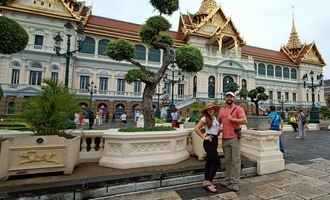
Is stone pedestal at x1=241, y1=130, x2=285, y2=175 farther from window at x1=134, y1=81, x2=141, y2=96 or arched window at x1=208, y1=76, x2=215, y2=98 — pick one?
arched window at x1=208, y1=76, x2=215, y2=98

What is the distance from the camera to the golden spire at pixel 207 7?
3626 centimetres

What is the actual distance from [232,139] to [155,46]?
3.42m

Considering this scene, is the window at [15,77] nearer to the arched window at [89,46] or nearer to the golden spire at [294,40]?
the arched window at [89,46]

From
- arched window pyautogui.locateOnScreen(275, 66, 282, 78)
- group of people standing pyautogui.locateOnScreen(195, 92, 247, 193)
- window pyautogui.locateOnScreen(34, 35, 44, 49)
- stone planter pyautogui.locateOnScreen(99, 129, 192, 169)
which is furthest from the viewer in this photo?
arched window pyautogui.locateOnScreen(275, 66, 282, 78)

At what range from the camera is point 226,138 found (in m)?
3.96

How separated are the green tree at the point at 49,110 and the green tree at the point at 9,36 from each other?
3.12m

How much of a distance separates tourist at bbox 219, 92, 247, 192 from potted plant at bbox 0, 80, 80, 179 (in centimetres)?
274

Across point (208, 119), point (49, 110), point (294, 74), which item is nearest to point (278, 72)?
point (294, 74)

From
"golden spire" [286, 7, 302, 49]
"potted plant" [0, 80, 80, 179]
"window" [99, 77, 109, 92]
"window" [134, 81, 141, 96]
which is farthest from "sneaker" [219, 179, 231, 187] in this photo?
"golden spire" [286, 7, 302, 49]

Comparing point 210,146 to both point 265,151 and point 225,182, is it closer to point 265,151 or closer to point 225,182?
point 225,182

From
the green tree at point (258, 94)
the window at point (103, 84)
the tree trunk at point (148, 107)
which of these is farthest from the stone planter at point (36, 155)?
the window at point (103, 84)

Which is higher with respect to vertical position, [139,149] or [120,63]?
[120,63]

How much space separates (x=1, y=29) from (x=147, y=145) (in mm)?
5047

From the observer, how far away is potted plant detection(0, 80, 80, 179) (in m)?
3.41
